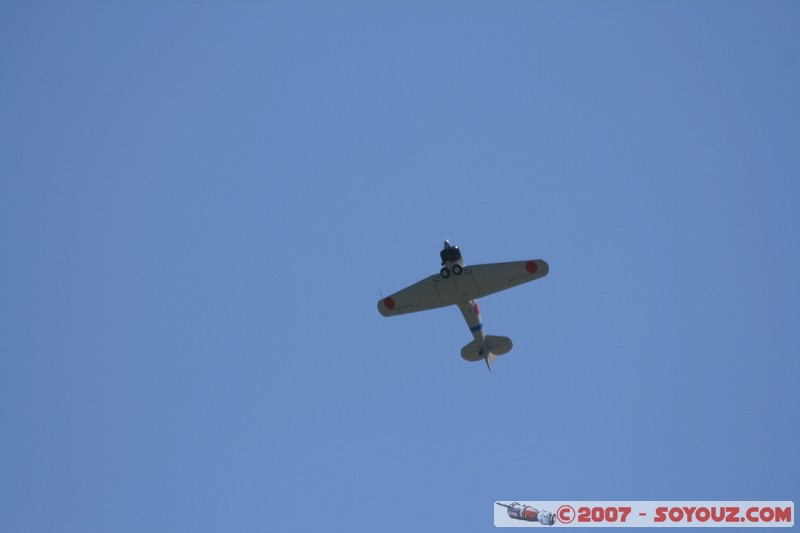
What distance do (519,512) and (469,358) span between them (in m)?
8.59

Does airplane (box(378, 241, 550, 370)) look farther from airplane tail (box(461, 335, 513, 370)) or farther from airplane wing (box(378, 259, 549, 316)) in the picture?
airplane tail (box(461, 335, 513, 370))

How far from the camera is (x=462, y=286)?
49406mm

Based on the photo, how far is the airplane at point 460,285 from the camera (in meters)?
48.8

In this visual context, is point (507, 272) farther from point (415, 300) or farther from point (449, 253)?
point (415, 300)

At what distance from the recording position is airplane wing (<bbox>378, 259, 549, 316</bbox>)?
48.9 m

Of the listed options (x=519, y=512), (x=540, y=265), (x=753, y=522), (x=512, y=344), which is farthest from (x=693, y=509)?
(x=540, y=265)

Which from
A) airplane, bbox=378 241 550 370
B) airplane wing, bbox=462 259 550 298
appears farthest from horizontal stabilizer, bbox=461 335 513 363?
airplane wing, bbox=462 259 550 298

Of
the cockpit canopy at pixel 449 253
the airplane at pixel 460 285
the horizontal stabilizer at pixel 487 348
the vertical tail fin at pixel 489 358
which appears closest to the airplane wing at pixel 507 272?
the airplane at pixel 460 285

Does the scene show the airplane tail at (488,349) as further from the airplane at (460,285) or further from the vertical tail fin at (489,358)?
the airplane at (460,285)

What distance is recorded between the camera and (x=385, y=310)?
51312 millimetres

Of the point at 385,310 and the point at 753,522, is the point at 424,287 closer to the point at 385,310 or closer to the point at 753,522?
the point at 385,310

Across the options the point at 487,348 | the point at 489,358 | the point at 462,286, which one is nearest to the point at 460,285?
the point at 462,286

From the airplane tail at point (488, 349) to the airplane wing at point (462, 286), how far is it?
399cm

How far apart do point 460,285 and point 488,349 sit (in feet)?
18.3
